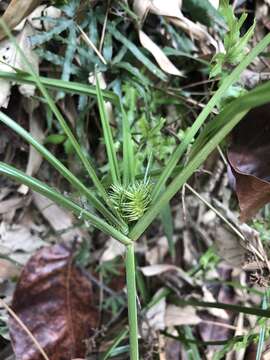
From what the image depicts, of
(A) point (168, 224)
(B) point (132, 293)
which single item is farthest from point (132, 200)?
(A) point (168, 224)

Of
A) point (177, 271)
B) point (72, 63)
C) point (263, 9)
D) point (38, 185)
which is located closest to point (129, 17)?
point (72, 63)

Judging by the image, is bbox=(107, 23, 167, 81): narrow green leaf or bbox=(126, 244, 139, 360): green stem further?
bbox=(107, 23, 167, 81): narrow green leaf

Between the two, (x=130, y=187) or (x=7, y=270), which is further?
(x=7, y=270)

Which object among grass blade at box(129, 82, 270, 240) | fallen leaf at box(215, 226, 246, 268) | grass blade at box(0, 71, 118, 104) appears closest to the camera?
grass blade at box(129, 82, 270, 240)

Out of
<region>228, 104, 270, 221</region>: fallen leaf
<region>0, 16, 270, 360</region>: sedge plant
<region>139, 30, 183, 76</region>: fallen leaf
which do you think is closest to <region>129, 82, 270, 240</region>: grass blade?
<region>0, 16, 270, 360</region>: sedge plant

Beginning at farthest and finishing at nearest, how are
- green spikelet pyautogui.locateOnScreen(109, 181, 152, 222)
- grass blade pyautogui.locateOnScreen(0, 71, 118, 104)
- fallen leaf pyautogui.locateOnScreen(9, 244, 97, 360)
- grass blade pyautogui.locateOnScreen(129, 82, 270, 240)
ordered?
fallen leaf pyautogui.locateOnScreen(9, 244, 97, 360)
grass blade pyautogui.locateOnScreen(0, 71, 118, 104)
green spikelet pyautogui.locateOnScreen(109, 181, 152, 222)
grass blade pyautogui.locateOnScreen(129, 82, 270, 240)

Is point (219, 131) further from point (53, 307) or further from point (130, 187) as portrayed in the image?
point (53, 307)

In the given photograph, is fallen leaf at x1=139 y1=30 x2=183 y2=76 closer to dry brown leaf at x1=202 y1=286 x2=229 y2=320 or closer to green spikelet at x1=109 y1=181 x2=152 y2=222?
green spikelet at x1=109 y1=181 x2=152 y2=222
